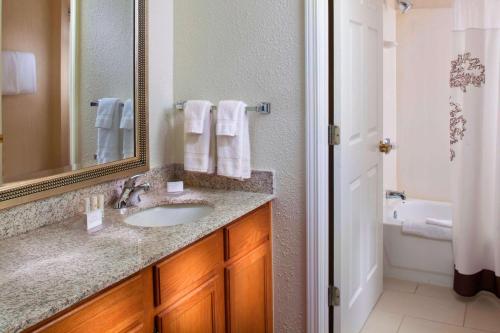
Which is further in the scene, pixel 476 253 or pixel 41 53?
pixel 476 253

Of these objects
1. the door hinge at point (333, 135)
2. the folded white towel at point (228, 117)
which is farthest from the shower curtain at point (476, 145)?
the folded white towel at point (228, 117)

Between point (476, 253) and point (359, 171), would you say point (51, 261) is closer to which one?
point (359, 171)

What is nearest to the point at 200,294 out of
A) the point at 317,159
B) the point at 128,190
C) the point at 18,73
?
the point at 128,190

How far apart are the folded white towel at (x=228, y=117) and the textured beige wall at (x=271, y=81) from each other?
98 millimetres

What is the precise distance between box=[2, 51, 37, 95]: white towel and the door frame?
40.1 inches

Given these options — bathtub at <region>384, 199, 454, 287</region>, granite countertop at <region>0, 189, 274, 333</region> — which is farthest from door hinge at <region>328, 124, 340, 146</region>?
bathtub at <region>384, 199, 454, 287</region>

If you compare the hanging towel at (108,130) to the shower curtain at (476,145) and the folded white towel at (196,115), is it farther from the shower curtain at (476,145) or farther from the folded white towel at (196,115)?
the shower curtain at (476,145)

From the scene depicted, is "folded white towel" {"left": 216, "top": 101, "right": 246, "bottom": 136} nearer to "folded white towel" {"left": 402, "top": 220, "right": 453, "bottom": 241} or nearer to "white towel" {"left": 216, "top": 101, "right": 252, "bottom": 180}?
"white towel" {"left": 216, "top": 101, "right": 252, "bottom": 180}

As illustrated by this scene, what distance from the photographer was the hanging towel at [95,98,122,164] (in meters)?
1.77

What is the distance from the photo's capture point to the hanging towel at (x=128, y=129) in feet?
6.22

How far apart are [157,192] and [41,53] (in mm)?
776

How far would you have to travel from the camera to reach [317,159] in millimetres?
1941

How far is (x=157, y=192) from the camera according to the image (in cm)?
206

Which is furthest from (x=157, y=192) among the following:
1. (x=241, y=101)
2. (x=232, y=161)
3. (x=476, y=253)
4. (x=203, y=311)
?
(x=476, y=253)
